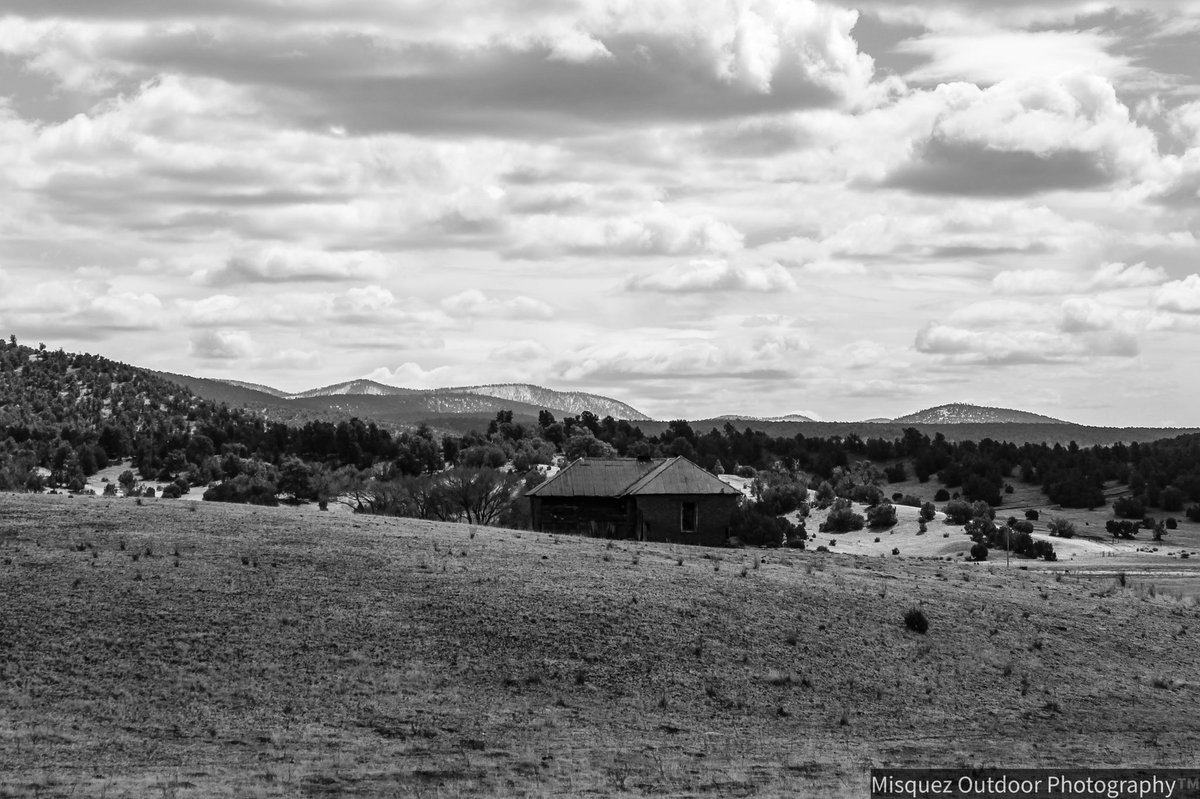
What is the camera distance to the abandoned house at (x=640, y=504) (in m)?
54.3

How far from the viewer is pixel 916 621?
34500mm

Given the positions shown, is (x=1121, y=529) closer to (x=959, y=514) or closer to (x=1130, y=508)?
(x=959, y=514)

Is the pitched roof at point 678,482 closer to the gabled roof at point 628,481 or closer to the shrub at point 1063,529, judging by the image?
the gabled roof at point 628,481

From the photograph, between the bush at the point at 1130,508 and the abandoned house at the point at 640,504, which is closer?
the abandoned house at the point at 640,504

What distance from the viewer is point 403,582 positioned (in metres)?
34.2

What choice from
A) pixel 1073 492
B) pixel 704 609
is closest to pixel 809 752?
pixel 704 609

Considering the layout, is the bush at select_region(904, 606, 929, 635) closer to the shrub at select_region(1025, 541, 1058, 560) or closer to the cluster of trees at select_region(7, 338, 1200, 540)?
the cluster of trees at select_region(7, 338, 1200, 540)

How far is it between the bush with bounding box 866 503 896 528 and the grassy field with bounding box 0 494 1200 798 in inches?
1579

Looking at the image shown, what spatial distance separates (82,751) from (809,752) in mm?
11816

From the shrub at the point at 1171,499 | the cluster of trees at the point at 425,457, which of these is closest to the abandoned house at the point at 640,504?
the cluster of trees at the point at 425,457

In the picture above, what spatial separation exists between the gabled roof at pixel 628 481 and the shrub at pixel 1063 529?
3181 cm

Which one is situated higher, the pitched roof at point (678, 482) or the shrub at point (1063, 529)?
the pitched roof at point (678, 482)

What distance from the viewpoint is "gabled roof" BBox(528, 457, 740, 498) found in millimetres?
54812

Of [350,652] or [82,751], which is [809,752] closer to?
[350,652]
